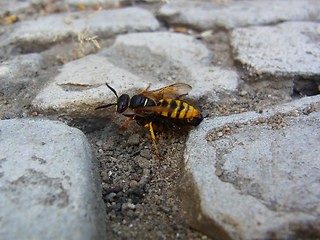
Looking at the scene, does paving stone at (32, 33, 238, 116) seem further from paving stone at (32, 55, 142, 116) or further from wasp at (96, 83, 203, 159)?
wasp at (96, 83, 203, 159)

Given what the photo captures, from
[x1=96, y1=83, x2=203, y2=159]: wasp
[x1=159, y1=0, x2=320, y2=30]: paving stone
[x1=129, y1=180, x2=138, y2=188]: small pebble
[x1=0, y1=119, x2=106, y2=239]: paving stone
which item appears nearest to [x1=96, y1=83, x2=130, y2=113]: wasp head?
[x1=96, y1=83, x2=203, y2=159]: wasp

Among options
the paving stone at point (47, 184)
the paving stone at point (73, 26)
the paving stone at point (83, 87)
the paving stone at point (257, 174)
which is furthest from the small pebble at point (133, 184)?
the paving stone at point (73, 26)

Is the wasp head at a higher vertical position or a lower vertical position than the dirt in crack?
higher

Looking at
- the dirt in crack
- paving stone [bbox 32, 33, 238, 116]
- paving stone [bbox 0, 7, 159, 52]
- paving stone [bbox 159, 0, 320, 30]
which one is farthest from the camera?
paving stone [bbox 159, 0, 320, 30]

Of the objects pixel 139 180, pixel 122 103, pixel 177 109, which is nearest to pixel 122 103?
pixel 122 103

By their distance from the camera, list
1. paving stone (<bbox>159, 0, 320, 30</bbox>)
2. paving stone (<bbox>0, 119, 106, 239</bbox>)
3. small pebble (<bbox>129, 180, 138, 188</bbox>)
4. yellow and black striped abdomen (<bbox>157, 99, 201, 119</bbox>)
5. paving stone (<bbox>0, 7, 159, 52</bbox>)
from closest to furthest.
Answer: paving stone (<bbox>0, 119, 106, 239</bbox>) → small pebble (<bbox>129, 180, 138, 188</bbox>) → yellow and black striped abdomen (<bbox>157, 99, 201, 119</bbox>) → paving stone (<bbox>0, 7, 159, 52</bbox>) → paving stone (<bbox>159, 0, 320, 30</bbox>)

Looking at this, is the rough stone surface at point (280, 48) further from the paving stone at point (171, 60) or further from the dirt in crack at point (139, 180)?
the dirt in crack at point (139, 180)

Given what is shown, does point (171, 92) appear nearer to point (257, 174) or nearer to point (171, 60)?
point (171, 60)

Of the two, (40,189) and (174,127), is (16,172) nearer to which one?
(40,189)
